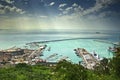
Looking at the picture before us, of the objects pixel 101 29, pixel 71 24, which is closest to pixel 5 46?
pixel 71 24

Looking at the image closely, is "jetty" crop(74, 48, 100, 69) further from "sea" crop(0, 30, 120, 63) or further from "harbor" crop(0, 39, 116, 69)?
"sea" crop(0, 30, 120, 63)

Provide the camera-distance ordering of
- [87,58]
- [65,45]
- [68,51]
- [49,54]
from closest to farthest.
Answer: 1. [87,58]
2. [49,54]
3. [68,51]
4. [65,45]

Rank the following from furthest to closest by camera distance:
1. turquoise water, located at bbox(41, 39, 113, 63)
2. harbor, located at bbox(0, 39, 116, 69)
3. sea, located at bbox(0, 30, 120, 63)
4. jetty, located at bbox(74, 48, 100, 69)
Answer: sea, located at bbox(0, 30, 120, 63) → turquoise water, located at bbox(41, 39, 113, 63) → harbor, located at bbox(0, 39, 116, 69) → jetty, located at bbox(74, 48, 100, 69)

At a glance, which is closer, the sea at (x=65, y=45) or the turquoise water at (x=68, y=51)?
the turquoise water at (x=68, y=51)

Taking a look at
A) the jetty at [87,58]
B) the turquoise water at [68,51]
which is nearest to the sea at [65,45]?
the turquoise water at [68,51]

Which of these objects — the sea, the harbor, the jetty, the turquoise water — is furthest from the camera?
the sea

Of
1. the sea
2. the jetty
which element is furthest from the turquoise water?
the jetty

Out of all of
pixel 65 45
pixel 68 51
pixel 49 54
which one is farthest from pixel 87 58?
pixel 65 45

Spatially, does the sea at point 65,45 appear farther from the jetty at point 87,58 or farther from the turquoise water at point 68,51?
the jetty at point 87,58

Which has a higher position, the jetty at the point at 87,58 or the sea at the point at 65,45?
the sea at the point at 65,45

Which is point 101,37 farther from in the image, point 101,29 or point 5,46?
point 5,46

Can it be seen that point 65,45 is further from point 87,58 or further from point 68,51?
point 87,58

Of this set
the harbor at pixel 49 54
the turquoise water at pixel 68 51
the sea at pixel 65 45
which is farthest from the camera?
the sea at pixel 65 45
